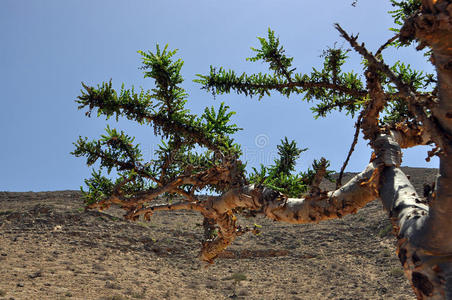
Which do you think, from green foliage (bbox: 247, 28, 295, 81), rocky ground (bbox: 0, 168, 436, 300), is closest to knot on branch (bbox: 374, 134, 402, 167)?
green foliage (bbox: 247, 28, 295, 81)

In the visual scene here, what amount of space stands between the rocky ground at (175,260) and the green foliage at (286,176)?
48.0ft

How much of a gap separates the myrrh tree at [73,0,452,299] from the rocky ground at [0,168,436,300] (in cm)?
1354

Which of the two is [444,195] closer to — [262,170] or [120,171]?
[262,170]

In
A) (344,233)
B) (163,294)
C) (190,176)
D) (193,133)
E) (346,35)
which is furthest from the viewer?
(344,233)

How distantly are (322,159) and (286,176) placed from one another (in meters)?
1.78

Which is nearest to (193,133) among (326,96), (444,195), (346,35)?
(326,96)

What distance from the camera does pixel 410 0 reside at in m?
7.65

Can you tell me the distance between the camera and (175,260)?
87.0 ft

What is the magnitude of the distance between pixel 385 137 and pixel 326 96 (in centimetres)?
461

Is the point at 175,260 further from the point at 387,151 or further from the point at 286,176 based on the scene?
the point at 387,151

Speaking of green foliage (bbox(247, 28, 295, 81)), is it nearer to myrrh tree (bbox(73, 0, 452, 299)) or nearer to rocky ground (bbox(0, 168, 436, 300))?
myrrh tree (bbox(73, 0, 452, 299))

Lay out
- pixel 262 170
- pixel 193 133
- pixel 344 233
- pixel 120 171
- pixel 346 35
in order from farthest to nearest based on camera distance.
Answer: pixel 344 233, pixel 120 171, pixel 193 133, pixel 262 170, pixel 346 35

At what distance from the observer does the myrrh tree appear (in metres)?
2.59

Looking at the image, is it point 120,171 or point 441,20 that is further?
point 120,171
